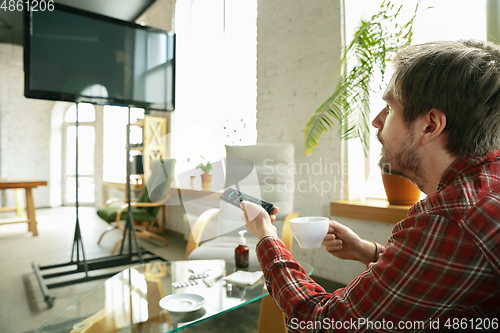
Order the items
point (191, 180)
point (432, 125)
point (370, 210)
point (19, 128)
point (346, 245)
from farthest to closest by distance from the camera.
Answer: point (19, 128), point (370, 210), point (346, 245), point (191, 180), point (432, 125)

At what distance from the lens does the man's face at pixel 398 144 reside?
656 millimetres

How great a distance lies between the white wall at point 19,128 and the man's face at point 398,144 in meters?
8.88

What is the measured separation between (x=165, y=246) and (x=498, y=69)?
3.83 m

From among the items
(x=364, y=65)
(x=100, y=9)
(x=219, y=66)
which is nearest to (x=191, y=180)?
(x=364, y=65)

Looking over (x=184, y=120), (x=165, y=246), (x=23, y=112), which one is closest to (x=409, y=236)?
(x=165, y=246)

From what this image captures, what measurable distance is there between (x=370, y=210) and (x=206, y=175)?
187cm

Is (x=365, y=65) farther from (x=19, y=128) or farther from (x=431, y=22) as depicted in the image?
(x=19, y=128)

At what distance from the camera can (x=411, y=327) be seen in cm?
53

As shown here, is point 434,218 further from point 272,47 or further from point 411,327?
point 272,47

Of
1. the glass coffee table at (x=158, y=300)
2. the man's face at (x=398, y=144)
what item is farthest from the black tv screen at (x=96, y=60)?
the man's face at (x=398, y=144)

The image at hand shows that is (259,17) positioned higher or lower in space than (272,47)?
higher

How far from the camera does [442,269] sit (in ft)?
1.65

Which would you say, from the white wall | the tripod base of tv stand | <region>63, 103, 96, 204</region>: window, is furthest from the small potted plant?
the white wall

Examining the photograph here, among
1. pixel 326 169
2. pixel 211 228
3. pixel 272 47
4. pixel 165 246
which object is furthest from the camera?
A: pixel 165 246
